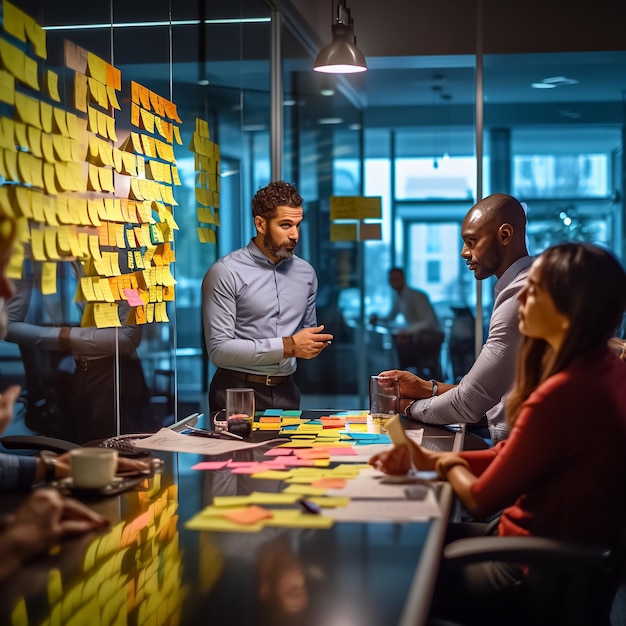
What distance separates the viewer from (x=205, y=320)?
3.77 meters

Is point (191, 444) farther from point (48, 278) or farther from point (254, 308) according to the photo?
point (254, 308)

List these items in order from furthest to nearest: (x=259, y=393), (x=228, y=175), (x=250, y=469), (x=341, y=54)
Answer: (x=228, y=175) < (x=341, y=54) < (x=259, y=393) < (x=250, y=469)

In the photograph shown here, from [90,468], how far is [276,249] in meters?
2.16

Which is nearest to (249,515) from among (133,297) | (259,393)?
(133,297)

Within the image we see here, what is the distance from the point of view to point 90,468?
6.21ft

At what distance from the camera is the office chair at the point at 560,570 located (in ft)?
5.32

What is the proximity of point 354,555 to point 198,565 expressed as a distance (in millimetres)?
260

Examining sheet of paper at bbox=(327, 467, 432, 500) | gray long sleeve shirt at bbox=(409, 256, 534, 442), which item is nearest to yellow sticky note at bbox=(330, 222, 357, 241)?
gray long sleeve shirt at bbox=(409, 256, 534, 442)

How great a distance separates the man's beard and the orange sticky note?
2266mm

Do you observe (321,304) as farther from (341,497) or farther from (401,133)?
(341,497)

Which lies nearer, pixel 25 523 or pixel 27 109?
pixel 25 523

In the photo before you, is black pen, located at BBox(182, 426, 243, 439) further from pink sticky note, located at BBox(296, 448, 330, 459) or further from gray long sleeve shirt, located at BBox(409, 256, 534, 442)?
gray long sleeve shirt, located at BBox(409, 256, 534, 442)

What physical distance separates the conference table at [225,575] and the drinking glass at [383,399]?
3.32ft

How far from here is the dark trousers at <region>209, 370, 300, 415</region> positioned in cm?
373
